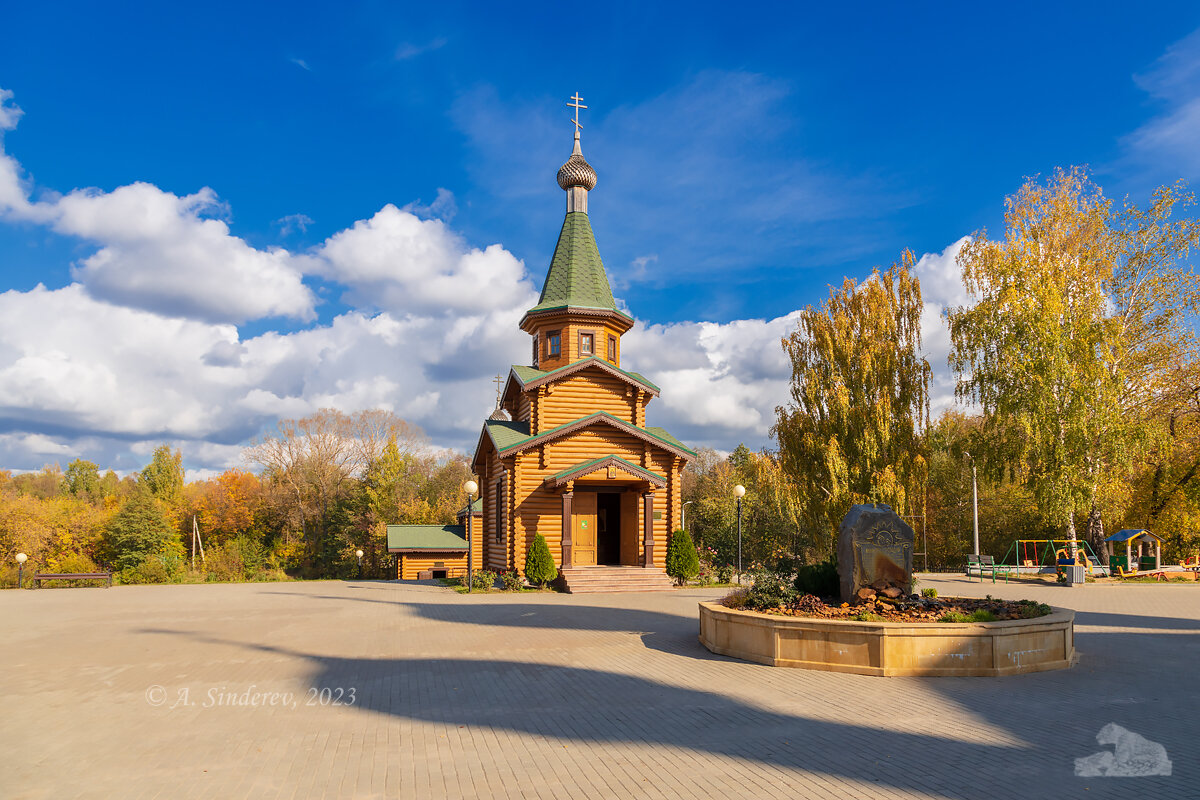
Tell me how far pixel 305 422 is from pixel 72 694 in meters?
47.5

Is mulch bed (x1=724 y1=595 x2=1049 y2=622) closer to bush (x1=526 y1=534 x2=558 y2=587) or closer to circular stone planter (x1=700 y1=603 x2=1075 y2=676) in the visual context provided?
circular stone planter (x1=700 y1=603 x2=1075 y2=676)

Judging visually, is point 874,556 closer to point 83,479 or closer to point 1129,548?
point 1129,548

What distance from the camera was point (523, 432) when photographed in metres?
25.6

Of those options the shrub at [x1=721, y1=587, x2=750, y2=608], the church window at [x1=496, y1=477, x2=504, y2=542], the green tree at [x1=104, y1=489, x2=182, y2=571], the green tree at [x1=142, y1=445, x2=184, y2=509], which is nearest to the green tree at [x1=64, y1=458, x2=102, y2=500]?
the green tree at [x1=142, y1=445, x2=184, y2=509]

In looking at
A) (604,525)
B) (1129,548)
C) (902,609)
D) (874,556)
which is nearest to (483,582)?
(604,525)

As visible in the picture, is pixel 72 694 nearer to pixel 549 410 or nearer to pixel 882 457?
pixel 549 410

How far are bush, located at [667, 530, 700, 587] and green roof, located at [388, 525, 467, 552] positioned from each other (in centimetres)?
1422

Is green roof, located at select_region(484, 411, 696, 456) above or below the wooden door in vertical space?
above

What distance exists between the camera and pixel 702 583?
2366 centimetres

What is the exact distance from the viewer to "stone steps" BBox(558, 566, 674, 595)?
21422mm

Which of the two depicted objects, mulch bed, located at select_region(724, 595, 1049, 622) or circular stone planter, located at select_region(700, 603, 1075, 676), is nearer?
circular stone planter, located at select_region(700, 603, 1075, 676)

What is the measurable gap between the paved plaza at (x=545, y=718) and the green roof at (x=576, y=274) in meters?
15.8

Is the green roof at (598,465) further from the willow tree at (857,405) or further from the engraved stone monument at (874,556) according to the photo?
the engraved stone monument at (874,556)

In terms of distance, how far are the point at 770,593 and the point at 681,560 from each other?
497 inches
